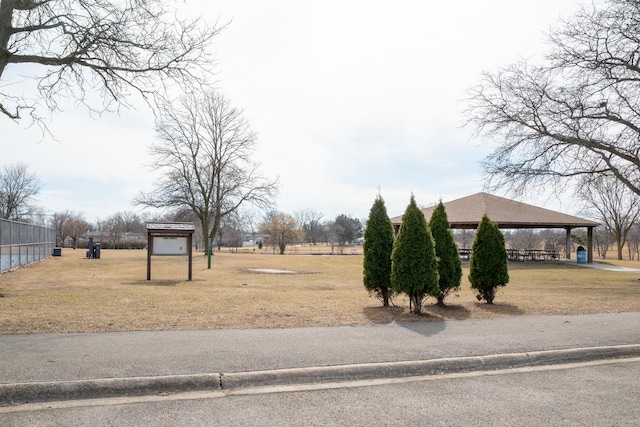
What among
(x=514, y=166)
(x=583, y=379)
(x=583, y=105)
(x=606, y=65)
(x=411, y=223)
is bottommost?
(x=583, y=379)

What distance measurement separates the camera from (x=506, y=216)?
113ft

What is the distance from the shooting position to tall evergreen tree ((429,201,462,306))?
1067 cm

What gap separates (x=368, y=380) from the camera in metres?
5.29

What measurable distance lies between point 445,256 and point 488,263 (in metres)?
1.45

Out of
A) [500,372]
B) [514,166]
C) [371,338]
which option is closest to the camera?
[500,372]

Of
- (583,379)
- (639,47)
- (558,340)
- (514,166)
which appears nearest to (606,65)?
(639,47)

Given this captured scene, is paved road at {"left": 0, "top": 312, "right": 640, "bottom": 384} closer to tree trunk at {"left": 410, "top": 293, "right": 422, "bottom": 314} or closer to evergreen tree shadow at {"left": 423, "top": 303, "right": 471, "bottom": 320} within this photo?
evergreen tree shadow at {"left": 423, "top": 303, "right": 471, "bottom": 320}

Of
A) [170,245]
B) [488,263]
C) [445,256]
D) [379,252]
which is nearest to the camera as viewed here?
[379,252]

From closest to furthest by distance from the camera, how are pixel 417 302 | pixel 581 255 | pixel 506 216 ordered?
pixel 417 302 → pixel 506 216 → pixel 581 255

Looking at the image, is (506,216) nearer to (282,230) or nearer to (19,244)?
(19,244)

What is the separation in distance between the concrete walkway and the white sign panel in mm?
11886

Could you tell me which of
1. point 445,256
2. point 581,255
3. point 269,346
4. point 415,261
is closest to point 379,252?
point 415,261

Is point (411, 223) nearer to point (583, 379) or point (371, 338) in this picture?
point (371, 338)

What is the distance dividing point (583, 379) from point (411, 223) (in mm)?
4512
